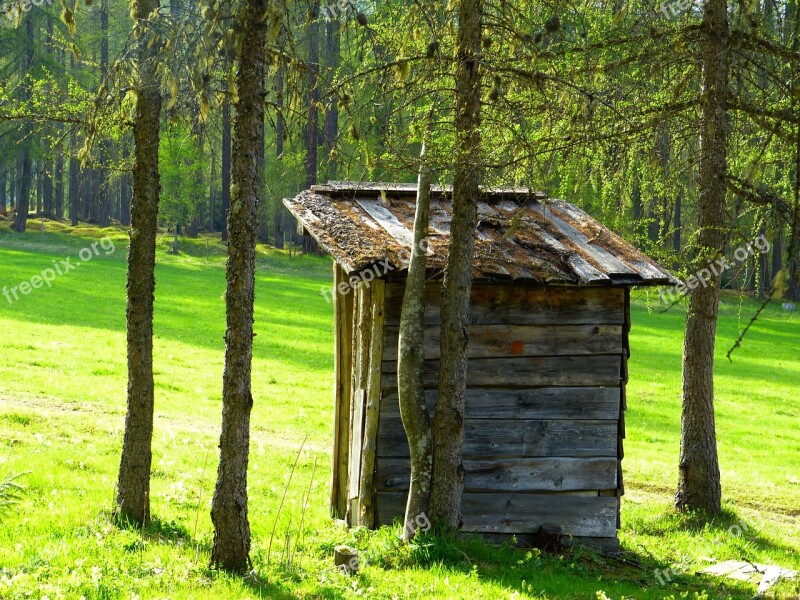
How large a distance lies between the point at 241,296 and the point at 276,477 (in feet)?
18.4

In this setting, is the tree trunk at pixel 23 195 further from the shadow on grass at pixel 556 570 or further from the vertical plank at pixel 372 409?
the shadow on grass at pixel 556 570

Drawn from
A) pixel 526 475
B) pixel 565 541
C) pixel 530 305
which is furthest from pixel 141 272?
pixel 565 541

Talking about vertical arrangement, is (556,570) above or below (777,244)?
Answer: below

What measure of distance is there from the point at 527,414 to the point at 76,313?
21306 mm

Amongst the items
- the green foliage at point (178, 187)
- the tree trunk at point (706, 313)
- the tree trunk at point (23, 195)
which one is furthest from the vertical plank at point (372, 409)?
the tree trunk at point (23, 195)

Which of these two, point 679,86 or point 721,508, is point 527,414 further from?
point 679,86

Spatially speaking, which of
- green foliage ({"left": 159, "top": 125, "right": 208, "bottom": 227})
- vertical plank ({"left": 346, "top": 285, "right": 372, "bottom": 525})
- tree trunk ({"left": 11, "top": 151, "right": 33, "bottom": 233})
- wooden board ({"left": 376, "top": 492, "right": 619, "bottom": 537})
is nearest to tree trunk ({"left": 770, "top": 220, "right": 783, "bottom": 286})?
wooden board ({"left": 376, "top": 492, "right": 619, "bottom": 537})

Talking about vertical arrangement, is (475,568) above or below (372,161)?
below

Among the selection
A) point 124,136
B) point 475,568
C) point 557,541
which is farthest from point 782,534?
point 124,136

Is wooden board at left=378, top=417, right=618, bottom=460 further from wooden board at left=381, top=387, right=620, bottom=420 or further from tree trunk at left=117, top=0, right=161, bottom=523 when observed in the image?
tree trunk at left=117, top=0, right=161, bottom=523

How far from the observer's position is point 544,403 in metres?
8.91

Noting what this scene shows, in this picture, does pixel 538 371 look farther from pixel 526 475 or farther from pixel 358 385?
pixel 358 385

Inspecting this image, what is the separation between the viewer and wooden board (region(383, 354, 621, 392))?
8758 mm

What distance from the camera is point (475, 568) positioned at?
7285 millimetres
